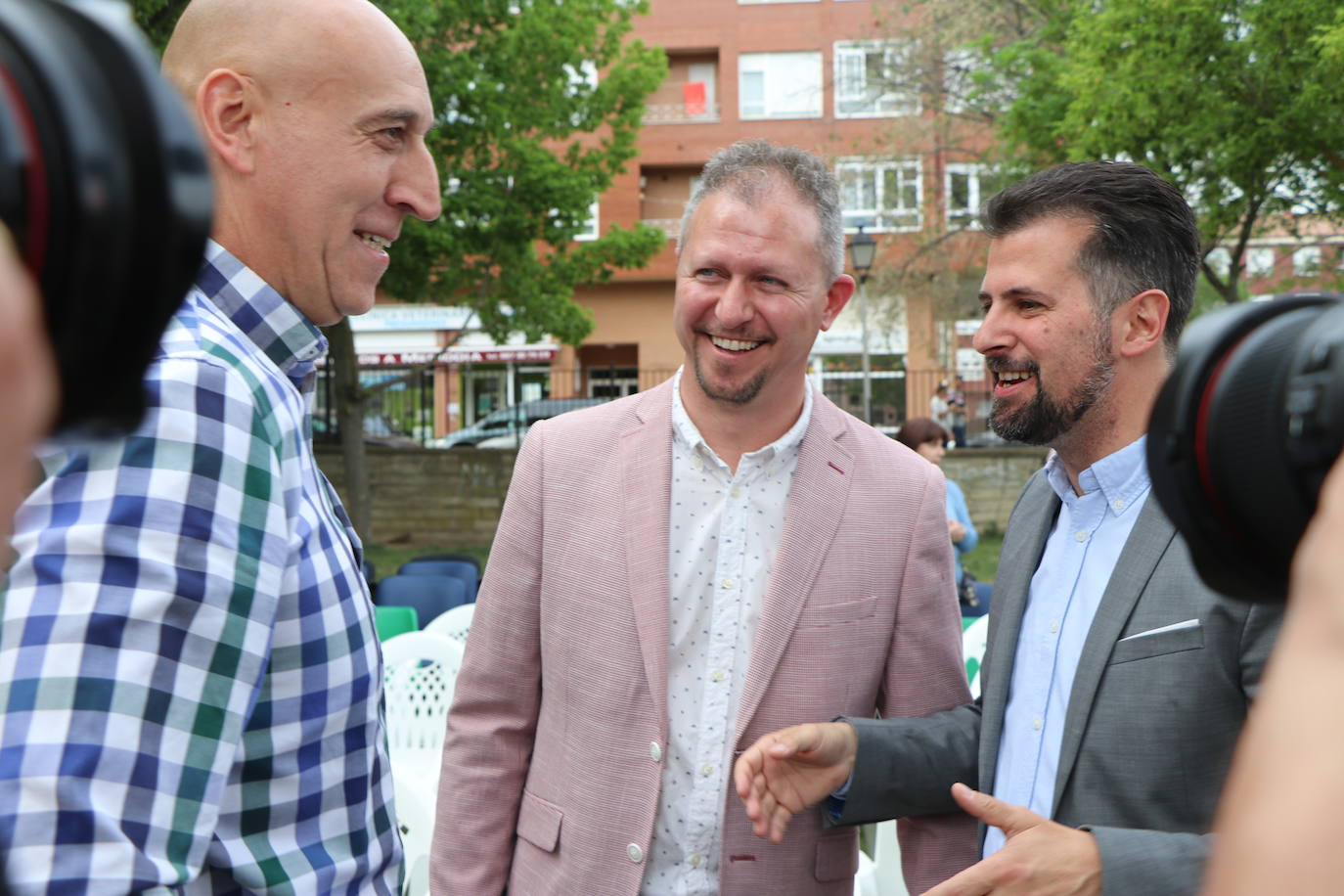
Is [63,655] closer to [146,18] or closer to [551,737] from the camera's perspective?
[551,737]

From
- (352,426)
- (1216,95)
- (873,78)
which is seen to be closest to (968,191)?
(873,78)

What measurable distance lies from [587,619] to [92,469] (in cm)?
136

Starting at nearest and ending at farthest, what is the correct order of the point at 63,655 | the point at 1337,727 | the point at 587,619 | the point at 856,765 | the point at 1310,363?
the point at 1337,727
the point at 1310,363
the point at 63,655
the point at 856,765
the point at 587,619

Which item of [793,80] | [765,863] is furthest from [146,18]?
[793,80]

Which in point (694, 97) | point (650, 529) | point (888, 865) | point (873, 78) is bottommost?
point (888, 865)

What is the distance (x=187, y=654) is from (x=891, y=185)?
23.5 meters

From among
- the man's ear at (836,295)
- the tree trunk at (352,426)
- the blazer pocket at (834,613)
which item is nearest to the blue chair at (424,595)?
the man's ear at (836,295)

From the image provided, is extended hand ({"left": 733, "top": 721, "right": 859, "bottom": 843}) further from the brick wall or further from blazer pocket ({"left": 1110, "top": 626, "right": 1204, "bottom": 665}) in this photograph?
the brick wall

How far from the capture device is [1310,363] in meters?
Answer: 0.66

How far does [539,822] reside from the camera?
2408mm

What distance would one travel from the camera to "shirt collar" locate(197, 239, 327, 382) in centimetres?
150

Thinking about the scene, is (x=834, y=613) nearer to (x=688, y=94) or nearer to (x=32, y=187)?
(x=32, y=187)

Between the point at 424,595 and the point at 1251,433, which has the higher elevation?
the point at 1251,433

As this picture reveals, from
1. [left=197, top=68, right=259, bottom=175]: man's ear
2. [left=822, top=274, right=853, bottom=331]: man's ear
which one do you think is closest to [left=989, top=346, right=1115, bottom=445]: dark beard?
[left=822, top=274, right=853, bottom=331]: man's ear
